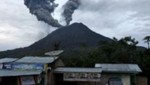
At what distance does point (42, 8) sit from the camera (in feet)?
289

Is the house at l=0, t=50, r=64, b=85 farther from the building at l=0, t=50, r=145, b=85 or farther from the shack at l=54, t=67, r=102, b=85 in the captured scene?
the shack at l=54, t=67, r=102, b=85

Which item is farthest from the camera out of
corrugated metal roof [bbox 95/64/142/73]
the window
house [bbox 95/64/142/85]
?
the window

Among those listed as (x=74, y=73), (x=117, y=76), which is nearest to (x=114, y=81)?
(x=117, y=76)

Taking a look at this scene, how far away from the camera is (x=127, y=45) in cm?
5597

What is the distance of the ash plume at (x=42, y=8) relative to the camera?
86.2 m

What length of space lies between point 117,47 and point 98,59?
6.01m

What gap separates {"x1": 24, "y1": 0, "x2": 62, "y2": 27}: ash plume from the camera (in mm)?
86188

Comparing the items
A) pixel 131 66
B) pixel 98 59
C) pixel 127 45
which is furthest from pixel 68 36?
pixel 131 66

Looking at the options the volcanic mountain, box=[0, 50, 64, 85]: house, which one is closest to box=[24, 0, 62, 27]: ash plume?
the volcanic mountain

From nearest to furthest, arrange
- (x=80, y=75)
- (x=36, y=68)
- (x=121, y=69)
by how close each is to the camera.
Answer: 1. (x=36, y=68)
2. (x=80, y=75)
3. (x=121, y=69)

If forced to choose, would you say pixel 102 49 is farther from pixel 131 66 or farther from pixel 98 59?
pixel 131 66

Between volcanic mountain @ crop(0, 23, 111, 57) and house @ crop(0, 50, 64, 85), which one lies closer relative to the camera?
house @ crop(0, 50, 64, 85)

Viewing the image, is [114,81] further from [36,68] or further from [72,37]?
[72,37]

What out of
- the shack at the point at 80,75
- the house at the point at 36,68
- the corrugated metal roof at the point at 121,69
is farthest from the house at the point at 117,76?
the house at the point at 36,68
